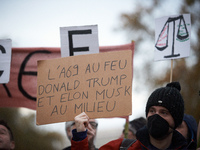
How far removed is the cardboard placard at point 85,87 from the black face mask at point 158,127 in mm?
235

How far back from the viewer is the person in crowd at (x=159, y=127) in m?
1.77

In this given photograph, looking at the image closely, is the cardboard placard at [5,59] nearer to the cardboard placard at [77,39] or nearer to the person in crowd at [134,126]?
the cardboard placard at [77,39]

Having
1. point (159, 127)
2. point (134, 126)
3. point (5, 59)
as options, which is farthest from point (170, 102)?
point (134, 126)

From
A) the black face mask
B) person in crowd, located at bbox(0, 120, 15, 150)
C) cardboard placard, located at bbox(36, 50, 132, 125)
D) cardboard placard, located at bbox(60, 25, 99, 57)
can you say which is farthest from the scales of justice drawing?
person in crowd, located at bbox(0, 120, 15, 150)

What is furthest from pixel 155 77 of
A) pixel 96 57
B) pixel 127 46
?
pixel 96 57

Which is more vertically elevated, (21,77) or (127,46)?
(127,46)

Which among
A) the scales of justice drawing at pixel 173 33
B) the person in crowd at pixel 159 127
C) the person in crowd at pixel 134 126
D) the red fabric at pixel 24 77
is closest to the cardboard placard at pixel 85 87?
the person in crowd at pixel 159 127

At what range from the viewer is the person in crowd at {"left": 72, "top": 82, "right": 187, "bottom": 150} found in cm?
177

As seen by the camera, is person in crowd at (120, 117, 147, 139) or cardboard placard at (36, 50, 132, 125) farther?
person in crowd at (120, 117, 147, 139)

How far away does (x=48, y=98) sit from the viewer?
204 centimetres

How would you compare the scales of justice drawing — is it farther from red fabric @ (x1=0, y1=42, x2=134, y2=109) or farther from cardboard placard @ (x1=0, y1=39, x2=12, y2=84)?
cardboard placard @ (x1=0, y1=39, x2=12, y2=84)

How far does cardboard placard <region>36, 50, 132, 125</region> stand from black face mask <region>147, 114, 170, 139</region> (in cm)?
24

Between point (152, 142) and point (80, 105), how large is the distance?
0.60m

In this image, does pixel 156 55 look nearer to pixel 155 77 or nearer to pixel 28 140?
pixel 28 140
